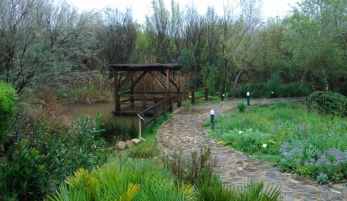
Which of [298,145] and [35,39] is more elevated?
[35,39]

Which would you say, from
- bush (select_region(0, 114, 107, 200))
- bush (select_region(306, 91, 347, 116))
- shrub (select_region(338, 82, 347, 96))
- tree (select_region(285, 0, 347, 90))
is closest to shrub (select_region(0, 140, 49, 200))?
bush (select_region(0, 114, 107, 200))

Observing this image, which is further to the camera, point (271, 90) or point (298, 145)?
point (271, 90)

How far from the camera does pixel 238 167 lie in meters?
6.91

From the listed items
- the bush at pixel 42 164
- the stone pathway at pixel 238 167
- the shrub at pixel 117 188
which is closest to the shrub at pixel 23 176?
the bush at pixel 42 164

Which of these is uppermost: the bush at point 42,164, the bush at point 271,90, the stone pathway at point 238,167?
the bush at point 271,90

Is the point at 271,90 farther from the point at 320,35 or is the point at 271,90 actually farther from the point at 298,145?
the point at 298,145

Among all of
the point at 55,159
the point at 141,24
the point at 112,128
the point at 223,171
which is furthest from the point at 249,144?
the point at 141,24

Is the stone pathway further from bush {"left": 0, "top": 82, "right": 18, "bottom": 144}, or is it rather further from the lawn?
bush {"left": 0, "top": 82, "right": 18, "bottom": 144}

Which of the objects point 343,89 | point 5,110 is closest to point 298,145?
point 5,110

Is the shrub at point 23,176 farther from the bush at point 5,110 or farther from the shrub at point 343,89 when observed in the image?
the shrub at point 343,89

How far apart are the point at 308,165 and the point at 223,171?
60.6 inches

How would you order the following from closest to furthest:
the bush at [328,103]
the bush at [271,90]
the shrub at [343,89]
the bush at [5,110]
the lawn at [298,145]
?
the bush at [5,110], the lawn at [298,145], the bush at [328,103], the shrub at [343,89], the bush at [271,90]

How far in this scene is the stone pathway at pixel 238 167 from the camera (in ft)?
17.7

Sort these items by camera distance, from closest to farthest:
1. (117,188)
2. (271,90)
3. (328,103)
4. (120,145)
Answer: (117,188), (120,145), (328,103), (271,90)
